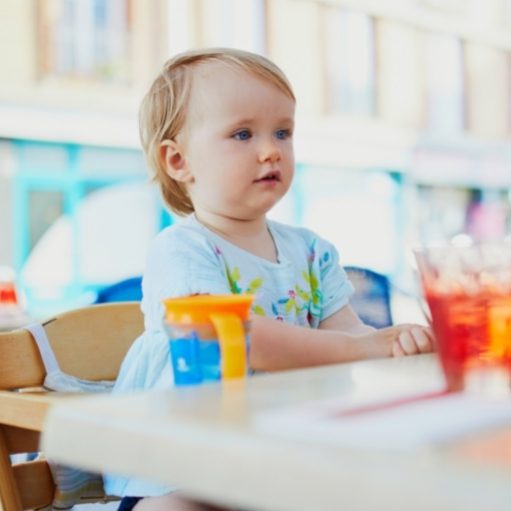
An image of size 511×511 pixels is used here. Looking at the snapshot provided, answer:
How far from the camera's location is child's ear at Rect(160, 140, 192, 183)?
1.54 metres

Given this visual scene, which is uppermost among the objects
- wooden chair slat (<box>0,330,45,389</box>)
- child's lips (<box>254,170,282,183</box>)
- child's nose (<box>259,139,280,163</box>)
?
child's nose (<box>259,139,280,163</box>)

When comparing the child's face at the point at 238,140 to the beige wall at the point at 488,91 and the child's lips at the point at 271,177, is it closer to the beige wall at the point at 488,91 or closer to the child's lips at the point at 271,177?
the child's lips at the point at 271,177

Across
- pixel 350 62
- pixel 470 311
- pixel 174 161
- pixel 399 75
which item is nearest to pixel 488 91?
pixel 399 75

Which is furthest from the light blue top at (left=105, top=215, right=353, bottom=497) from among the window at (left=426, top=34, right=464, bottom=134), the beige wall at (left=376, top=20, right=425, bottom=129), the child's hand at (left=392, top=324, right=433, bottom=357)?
the window at (left=426, top=34, right=464, bottom=134)

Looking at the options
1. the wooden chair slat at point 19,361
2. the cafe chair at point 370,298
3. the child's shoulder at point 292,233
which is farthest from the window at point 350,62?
the wooden chair slat at point 19,361

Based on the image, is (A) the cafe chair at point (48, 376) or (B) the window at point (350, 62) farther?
(B) the window at point (350, 62)

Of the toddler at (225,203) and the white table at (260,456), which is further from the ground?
the toddler at (225,203)

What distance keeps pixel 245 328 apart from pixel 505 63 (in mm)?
Answer: 17951

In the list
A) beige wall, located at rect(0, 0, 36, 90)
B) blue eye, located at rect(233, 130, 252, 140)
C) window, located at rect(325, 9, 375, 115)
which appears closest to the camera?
blue eye, located at rect(233, 130, 252, 140)

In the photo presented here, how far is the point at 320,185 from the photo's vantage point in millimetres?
13750

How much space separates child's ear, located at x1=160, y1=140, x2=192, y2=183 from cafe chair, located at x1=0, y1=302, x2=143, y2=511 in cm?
21

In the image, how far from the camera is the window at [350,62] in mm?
14414

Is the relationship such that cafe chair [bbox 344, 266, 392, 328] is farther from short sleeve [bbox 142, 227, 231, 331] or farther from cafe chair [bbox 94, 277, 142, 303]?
short sleeve [bbox 142, 227, 231, 331]

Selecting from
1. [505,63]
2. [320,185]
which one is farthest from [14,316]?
[505,63]
